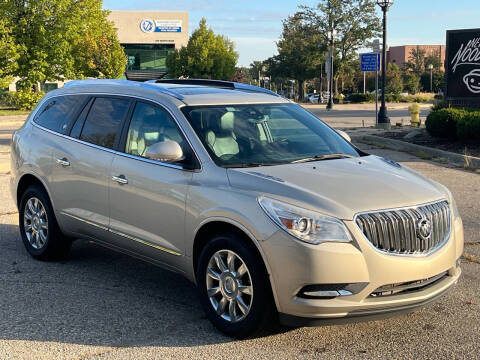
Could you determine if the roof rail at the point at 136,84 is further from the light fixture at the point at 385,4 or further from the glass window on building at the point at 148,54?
the glass window on building at the point at 148,54

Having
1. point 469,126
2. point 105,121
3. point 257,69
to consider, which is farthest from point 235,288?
point 257,69

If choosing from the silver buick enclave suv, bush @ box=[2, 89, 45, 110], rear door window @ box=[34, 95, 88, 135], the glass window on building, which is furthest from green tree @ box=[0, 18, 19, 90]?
the glass window on building

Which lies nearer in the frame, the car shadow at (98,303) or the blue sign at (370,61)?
the car shadow at (98,303)

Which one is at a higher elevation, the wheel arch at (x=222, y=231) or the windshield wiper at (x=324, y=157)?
the windshield wiper at (x=324, y=157)

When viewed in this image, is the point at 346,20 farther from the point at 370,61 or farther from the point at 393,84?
the point at 370,61

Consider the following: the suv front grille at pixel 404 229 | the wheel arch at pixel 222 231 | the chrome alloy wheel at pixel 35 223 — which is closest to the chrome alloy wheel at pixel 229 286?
the wheel arch at pixel 222 231

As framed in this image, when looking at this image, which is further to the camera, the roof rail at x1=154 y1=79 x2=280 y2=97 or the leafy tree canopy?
the leafy tree canopy

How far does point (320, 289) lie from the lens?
397 centimetres

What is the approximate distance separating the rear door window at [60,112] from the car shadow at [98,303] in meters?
1.44

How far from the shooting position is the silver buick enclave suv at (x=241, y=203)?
3.98 m

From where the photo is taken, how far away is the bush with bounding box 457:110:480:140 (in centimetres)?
1461

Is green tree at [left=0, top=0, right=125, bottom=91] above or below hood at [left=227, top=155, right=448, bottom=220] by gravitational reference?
above

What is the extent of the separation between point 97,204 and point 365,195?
100 inches

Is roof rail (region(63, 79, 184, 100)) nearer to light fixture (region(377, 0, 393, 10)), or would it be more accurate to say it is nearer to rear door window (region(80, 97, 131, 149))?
rear door window (region(80, 97, 131, 149))
